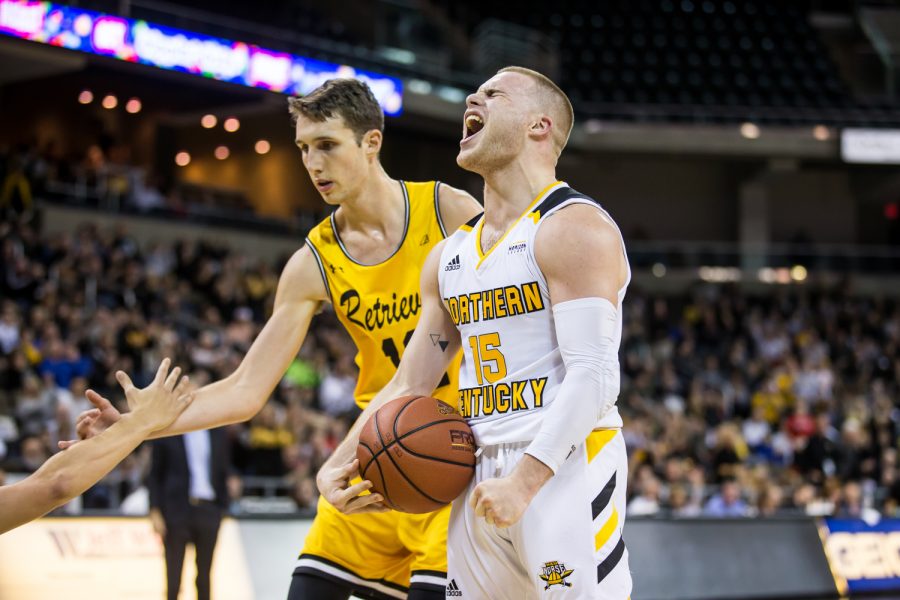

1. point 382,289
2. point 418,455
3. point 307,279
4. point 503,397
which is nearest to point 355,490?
point 418,455

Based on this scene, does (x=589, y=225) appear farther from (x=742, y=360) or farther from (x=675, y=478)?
(x=742, y=360)

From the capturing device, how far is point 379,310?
13.6ft

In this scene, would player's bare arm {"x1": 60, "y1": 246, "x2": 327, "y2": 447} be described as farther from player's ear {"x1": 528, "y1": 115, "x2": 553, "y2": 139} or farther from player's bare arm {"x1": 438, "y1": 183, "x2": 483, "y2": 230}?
player's ear {"x1": 528, "y1": 115, "x2": 553, "y2": 139}

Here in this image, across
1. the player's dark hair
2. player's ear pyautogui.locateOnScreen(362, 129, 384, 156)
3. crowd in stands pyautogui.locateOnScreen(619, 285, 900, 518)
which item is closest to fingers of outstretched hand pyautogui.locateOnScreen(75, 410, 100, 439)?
the player's dark hair

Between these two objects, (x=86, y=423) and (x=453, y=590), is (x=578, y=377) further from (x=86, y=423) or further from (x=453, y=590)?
(x=86, y=423)

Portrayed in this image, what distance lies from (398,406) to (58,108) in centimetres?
2158

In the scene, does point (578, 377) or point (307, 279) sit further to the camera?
point (307, 279)

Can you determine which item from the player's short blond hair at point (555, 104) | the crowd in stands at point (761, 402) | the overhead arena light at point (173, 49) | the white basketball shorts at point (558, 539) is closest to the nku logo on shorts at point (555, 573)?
the white basketball shorts at point (558, 539)

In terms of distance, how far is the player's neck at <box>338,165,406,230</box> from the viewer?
4.25 m

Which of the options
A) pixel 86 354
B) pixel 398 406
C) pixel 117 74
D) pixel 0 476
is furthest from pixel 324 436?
pixel 117 74

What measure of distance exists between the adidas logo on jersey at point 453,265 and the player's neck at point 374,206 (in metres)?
0.87

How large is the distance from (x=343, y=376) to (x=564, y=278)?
11.9 metres

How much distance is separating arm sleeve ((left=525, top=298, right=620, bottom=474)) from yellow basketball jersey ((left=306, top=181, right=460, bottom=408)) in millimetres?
1187

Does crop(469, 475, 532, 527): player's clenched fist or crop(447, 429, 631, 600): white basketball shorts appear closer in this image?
crop(469, 475, 532, 527): player's clenched fist
